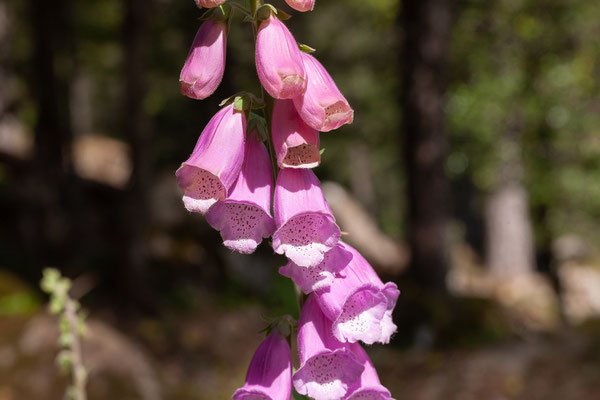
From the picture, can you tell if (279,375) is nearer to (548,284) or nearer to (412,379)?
(412,379)

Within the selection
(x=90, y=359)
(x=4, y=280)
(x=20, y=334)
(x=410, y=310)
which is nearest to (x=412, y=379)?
(x=410, y=310)

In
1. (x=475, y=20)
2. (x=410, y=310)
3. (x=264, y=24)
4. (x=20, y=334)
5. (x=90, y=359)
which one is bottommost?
(x=264, y=24)

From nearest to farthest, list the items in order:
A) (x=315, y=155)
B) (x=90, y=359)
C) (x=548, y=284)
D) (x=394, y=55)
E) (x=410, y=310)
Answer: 1. (x=315, y=155)
2. (x=90, y=359)
3. (x=410, y=310)
4. (x=394, y=55)
5. (x=548, y=284)

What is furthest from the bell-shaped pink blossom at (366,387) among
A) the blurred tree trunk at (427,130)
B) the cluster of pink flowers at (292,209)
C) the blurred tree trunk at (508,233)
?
the blurred tree trunk at (508,233)

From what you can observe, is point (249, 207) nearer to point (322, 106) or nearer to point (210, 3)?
point (322, 106)

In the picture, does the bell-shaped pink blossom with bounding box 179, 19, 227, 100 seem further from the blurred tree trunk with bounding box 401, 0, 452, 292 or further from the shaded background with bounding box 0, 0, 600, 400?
the blurred tree trunk with bounding box 401, 0, 452, 292

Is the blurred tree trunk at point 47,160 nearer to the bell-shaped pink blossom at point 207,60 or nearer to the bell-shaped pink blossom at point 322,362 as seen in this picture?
the bell-shaped pink blossom at point 207,60

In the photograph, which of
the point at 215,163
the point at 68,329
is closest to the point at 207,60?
the point at 215,163
